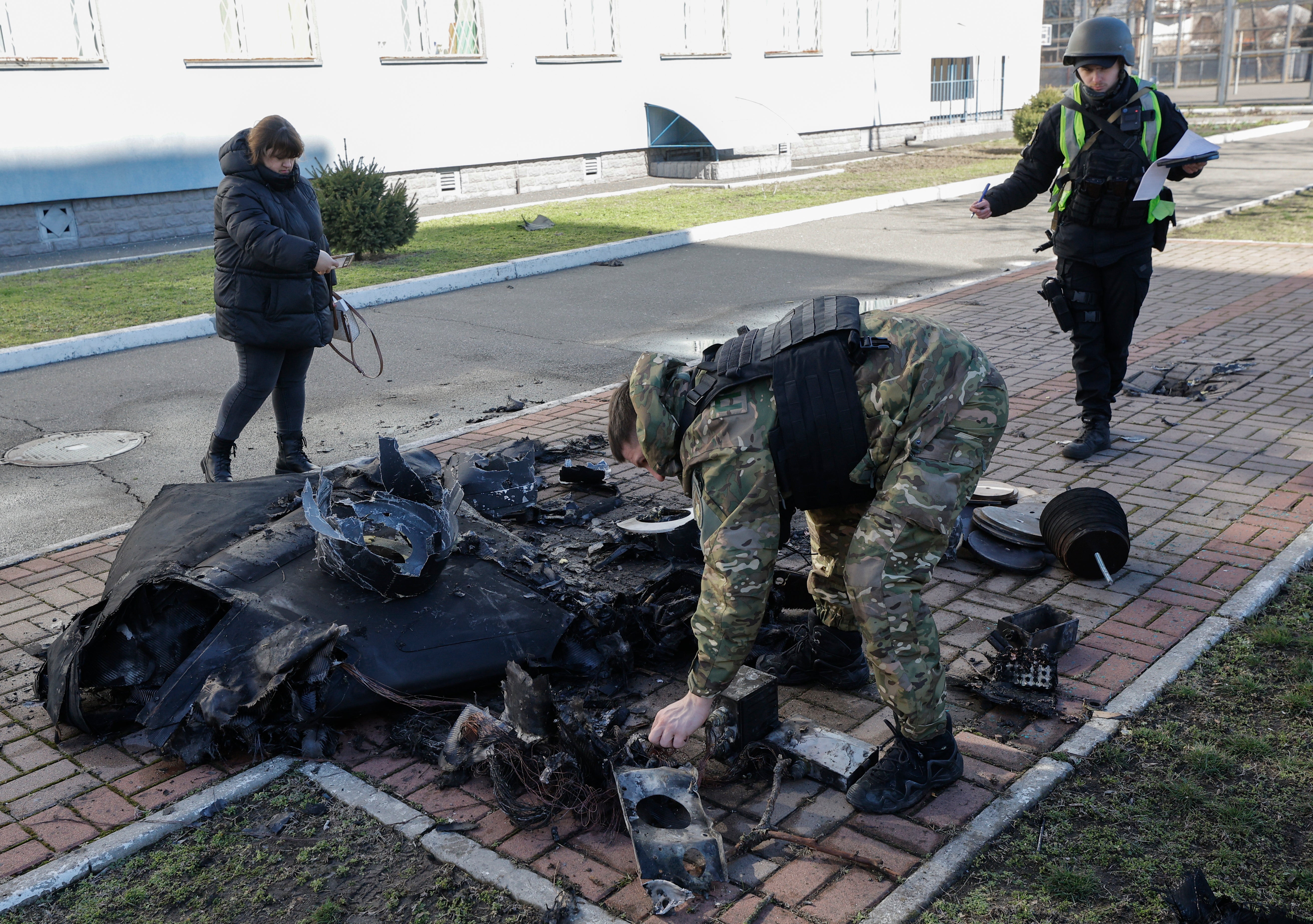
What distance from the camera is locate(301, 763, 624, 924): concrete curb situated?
112 inches

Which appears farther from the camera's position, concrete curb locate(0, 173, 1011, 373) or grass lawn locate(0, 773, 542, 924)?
concrete curb locate(0, 173, 1011, 373)

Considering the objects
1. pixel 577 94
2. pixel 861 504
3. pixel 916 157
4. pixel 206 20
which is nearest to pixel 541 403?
pixel 861 504

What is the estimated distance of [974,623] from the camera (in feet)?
13.9

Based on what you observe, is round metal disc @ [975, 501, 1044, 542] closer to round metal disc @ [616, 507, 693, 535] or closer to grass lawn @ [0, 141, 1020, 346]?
round metal disc @ [616, 507, 693, 535]

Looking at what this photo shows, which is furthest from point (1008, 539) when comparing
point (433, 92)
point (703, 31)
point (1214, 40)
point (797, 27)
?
point (1214, 40)

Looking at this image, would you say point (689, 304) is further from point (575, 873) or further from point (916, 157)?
point (916, 157)

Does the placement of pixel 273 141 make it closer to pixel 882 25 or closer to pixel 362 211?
pixel 362 211

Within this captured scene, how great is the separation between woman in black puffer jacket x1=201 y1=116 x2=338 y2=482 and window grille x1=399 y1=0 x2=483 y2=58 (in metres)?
13.7

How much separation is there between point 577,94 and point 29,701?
60.2 ft

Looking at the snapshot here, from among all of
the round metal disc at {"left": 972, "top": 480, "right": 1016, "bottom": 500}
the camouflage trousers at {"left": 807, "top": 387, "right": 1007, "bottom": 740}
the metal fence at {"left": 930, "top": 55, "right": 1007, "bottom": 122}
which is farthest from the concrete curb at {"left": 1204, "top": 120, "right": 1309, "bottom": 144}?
the camouflage trousers at {"left": 807, "top": 387, "right": 1007, "bottom": 740}

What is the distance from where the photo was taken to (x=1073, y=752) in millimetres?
3336

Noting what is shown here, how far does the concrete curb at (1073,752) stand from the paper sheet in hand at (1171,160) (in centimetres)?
198

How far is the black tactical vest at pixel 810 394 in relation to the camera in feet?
9.37

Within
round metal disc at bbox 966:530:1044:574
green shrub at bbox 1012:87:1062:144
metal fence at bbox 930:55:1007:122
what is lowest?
round metal disc at bbox 966:530:1044:574
